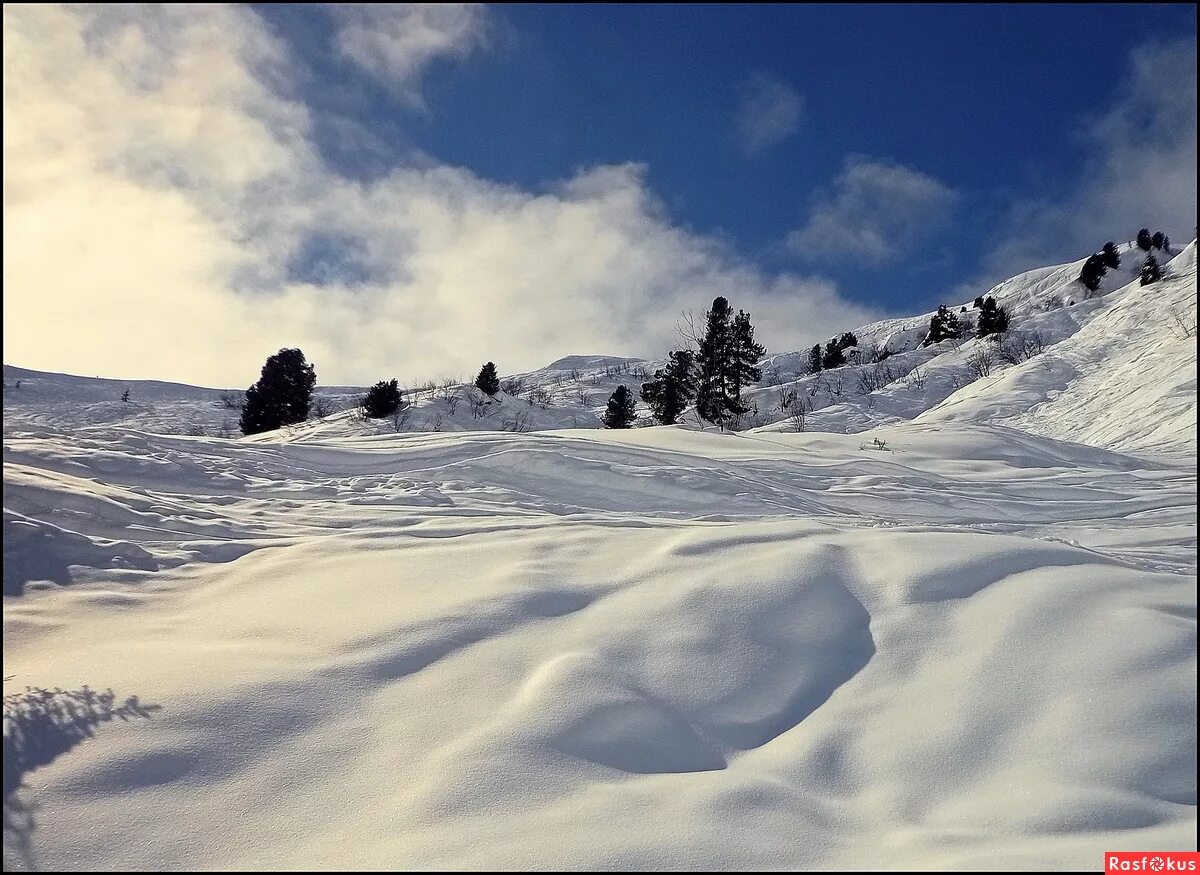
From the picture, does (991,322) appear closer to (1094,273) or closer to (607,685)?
(1094,273)

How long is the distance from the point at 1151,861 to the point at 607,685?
1.11 meters

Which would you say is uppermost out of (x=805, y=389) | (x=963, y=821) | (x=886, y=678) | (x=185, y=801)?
(x=805, y=389)

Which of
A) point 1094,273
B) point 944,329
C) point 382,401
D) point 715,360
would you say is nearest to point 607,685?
point 382,401

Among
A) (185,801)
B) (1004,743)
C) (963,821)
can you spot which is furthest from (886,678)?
(185,801)

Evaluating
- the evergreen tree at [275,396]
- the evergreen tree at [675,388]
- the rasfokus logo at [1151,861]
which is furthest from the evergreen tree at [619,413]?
the rasfokus logo at [1151,861]

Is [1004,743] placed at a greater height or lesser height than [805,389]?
lesser

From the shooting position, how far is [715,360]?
67.9 feet

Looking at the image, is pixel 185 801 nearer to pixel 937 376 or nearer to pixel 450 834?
pixel 450 834

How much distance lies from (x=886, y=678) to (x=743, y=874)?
0.81m

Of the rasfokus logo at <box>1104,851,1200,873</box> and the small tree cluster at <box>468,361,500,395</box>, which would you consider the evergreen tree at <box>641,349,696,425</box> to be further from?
the rasfokus logo at <box>1104,851,1200,873</box>

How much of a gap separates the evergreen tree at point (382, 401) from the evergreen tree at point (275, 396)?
3310mm

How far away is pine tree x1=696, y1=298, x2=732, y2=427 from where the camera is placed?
2048cm

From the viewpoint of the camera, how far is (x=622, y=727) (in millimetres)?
1584

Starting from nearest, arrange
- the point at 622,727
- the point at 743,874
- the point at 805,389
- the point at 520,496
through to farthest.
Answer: the point at 743,874 → the point at 622,727 → the point at 520,496 → the point at 805,389
